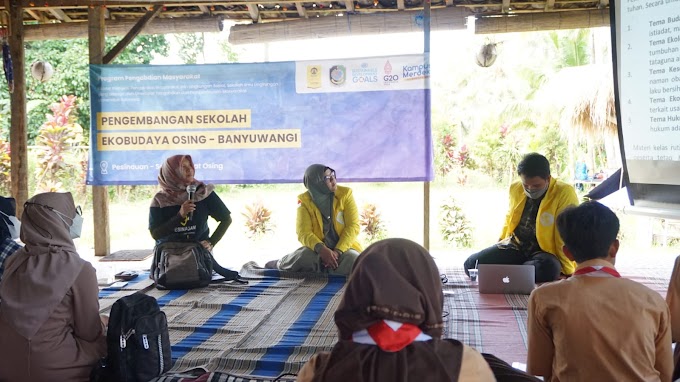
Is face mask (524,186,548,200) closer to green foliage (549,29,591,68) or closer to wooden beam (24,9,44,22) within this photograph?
wooden beam (24,9,44,22)

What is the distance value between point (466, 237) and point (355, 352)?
263 inches

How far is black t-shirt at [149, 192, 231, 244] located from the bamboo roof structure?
2033 millimetres

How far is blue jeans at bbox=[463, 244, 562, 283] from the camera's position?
4141mm

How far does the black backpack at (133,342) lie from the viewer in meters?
2.54

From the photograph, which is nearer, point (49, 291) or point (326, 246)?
point (49, 291)

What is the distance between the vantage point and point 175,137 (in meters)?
5.66

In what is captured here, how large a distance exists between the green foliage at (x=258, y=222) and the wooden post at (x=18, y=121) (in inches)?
118

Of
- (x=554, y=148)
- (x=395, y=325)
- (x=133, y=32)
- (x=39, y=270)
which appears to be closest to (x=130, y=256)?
(x=133, y=32)

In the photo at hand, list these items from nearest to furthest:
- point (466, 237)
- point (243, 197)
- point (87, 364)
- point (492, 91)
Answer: point (87, 364)
point (466, 237)
point (243, 197)
point (492, 91)

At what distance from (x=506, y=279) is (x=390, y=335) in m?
2.82

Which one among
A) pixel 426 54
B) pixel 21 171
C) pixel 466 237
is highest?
pixel 426 54

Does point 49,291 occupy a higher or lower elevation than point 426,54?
lower

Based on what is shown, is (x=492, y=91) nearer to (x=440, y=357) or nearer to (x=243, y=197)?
(x=243, y=197)

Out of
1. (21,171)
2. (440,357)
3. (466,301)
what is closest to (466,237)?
(466,301)
